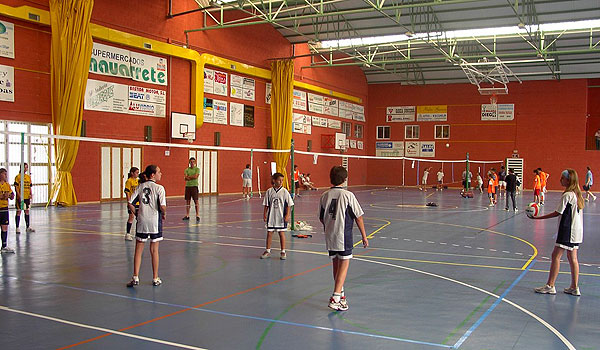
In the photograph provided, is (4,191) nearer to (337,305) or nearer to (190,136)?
(337,305)

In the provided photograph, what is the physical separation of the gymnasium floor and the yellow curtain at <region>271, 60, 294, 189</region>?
21.4m

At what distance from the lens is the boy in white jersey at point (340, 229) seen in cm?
688

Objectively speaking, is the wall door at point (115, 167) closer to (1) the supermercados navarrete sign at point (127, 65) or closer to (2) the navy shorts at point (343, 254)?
(1) the supermercados navarrete sign at point (127, 65)

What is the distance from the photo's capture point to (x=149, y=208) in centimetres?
802

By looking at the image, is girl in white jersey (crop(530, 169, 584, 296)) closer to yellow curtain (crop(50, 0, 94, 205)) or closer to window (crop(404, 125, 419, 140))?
yellow curtain (crop(50, 0, 94, 205))

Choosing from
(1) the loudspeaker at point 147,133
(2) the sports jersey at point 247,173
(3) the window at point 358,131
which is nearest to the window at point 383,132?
(3) the window at point 358,131

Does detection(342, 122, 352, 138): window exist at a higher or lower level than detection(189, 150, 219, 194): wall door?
higher

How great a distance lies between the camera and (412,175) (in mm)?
47625

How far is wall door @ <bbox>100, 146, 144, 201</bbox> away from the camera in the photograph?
2459 cm

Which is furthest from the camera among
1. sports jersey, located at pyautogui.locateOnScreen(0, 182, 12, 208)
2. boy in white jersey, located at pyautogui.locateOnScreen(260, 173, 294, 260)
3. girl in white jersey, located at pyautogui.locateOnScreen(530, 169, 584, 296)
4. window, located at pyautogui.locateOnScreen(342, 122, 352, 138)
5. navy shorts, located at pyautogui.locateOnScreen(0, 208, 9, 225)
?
window, located at pyautogui.locateOnScreen(342, 122, 352, 138)

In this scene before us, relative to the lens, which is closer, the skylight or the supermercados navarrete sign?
the supermercados navarrete sign

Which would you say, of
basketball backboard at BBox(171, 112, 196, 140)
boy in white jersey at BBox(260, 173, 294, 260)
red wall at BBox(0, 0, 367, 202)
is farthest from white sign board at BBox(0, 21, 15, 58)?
boy in white jersey at BBox(260, 173, 294, 260)

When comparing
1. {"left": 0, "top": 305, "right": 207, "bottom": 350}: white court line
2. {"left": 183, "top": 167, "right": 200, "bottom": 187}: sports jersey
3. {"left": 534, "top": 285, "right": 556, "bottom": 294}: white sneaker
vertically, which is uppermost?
{"left": 183, "top": 167, "right": 200, "bottom": 187}: sports jersey

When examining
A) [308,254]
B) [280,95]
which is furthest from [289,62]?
[308,254]
